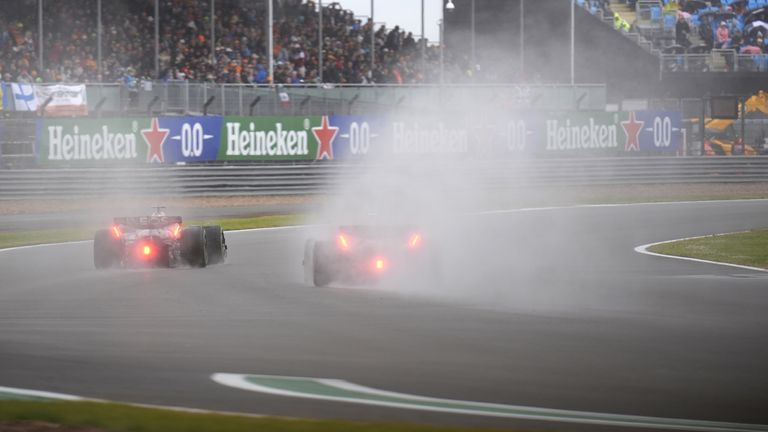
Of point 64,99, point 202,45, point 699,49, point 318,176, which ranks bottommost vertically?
point 318,176

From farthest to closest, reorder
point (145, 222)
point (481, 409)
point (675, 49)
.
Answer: point (675, 49) → point (145, 222) → point (481, 409)

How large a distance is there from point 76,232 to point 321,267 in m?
9.72

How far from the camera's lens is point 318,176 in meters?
31.4

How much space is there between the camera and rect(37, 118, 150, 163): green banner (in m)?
28.3

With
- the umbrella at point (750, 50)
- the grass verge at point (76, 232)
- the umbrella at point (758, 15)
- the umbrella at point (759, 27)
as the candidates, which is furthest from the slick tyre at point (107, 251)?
the umbrella at point (758, 15)

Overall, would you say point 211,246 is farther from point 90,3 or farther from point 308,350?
point 90,3

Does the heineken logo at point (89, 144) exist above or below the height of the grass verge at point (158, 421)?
above

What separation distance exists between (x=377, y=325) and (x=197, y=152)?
20262 millimetres

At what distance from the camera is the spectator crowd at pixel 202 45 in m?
30.4

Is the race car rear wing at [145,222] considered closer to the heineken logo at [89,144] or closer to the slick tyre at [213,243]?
the slick tyre at [213,243]

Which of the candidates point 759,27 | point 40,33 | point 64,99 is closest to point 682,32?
point 759,27

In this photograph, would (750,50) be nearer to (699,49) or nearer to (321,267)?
(699,49)

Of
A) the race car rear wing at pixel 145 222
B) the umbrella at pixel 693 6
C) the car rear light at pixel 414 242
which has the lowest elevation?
the car rear light at pixel 414 242

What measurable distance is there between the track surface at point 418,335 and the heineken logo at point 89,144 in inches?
456
